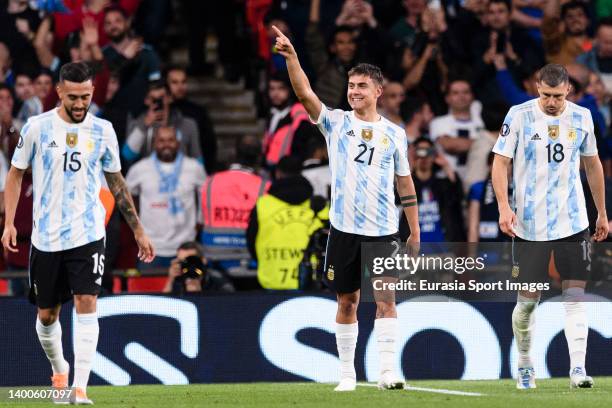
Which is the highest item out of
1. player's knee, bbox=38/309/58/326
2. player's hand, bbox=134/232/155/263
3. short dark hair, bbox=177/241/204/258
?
player's hand, bbox=134/232/155/263

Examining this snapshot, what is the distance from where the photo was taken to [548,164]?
1091 cm

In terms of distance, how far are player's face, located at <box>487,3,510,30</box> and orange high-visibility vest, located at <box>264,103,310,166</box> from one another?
2.72m

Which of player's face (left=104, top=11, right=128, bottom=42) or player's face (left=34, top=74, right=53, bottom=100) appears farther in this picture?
player's face (left=104, top=11, right=128, bottom=42)

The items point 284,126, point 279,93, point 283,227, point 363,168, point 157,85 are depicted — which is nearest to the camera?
point 363,168

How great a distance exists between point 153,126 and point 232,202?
1.75 m

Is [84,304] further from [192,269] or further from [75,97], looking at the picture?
[192,269]

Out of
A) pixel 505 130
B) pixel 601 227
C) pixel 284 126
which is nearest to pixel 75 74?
pixel 505 130

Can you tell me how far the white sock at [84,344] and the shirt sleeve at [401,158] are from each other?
2398mm

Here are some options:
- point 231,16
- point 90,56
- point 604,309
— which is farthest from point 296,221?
point 231,16

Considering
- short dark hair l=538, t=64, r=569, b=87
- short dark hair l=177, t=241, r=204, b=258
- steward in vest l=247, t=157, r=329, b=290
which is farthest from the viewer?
short dark hair l=177, t=241, r=204, b=258

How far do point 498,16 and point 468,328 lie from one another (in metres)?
5.29

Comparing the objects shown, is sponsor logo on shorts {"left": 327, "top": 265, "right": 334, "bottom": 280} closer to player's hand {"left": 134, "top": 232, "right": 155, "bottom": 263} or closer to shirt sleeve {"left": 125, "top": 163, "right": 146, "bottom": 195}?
player's hand {"left": 134, "top": 232, "right": 155, "bottom": 263}

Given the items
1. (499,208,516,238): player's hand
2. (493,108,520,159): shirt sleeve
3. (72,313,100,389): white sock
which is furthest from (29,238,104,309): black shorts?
(493,108,520,159): shirt sleeve

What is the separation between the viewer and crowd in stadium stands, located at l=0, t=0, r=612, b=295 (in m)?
14.6
